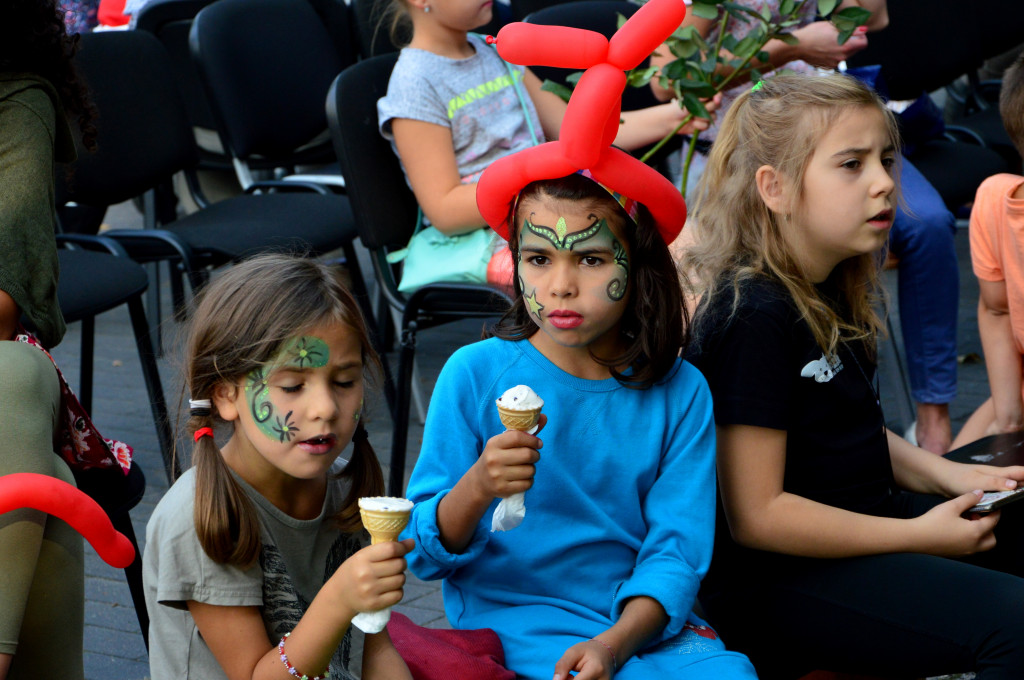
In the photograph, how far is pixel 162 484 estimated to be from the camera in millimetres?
3842

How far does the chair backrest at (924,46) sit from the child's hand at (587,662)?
3.46 meters

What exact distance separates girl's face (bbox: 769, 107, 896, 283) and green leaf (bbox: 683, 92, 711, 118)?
35.6 inches

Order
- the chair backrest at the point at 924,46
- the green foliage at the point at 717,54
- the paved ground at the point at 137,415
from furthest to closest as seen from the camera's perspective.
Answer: the chair backrest at the point at 924,46
the green foliage at the point at 717,54
the paved ground at the point at 137,415

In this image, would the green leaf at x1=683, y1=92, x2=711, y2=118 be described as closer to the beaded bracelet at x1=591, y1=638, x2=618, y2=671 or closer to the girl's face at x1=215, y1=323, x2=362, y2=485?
the girl's face at x1=215, y1=323, x2=362, y2=485

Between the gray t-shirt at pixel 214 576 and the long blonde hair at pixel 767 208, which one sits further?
the long blonde hair at pixel 767 208

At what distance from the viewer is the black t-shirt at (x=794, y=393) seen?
6.60 ft

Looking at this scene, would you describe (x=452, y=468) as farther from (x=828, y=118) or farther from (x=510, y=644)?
(x=828, y=118)

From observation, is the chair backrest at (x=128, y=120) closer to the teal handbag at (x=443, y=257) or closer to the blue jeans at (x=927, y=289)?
the teal handbag at (x=443, y=257)


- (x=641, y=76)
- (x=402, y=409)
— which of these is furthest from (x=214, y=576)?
(x=641, y=76)

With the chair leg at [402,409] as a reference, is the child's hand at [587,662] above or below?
above

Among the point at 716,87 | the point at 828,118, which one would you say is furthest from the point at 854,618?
the point at 716,87

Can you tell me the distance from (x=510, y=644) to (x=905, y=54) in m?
3.80

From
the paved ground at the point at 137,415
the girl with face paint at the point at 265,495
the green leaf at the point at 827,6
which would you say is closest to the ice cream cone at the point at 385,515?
the girl with face paint at the point at 265,495

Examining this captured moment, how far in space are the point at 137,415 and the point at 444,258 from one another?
191 cm
